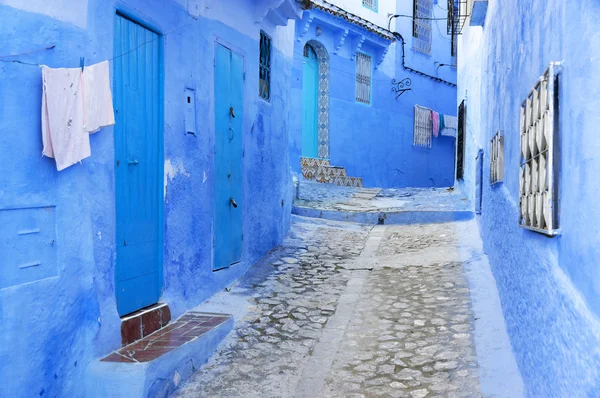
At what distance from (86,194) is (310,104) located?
11.9 m

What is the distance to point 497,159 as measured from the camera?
19.4 ft

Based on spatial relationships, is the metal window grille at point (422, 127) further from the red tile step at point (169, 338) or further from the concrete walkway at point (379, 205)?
the red tile step at point (169, 338)

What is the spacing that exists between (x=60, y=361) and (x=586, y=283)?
3.08m

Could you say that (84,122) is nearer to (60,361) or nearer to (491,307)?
(60,361)

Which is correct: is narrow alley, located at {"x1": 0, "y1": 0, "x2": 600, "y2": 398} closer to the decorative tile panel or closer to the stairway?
the stairway

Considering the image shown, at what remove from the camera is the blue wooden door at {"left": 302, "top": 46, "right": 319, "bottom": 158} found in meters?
15.4

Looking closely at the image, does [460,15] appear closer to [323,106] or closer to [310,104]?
[323,106]

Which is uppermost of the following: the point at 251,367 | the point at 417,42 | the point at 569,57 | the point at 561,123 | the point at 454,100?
the point at 417,42

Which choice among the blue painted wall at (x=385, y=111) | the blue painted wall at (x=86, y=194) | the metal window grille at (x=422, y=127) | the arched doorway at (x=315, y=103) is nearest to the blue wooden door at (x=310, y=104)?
the arched doorway at (x=315, y=103)

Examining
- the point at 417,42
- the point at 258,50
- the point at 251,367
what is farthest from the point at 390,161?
the point at 251,367

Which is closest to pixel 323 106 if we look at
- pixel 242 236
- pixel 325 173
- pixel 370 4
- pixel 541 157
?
pixel 325 173

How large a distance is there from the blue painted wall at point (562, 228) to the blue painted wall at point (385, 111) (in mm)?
9726

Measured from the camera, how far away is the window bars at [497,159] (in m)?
5.58

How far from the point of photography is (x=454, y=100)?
69.0 ft
